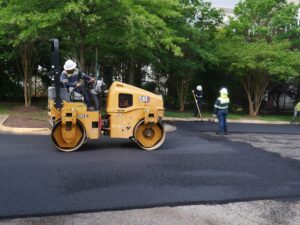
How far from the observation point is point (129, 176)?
25.8ft

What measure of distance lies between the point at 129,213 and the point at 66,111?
444 centimetres

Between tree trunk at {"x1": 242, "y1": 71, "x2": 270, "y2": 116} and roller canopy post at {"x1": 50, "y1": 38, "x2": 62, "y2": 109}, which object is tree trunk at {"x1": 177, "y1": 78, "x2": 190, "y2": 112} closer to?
tree trunk at {"x1": 242, "y1": 71, "x2": 270, "y2": 116}

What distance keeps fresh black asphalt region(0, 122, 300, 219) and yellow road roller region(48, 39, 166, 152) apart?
1.25ft

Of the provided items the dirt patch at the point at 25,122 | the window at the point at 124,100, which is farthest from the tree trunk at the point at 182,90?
the window at the point at 124,100

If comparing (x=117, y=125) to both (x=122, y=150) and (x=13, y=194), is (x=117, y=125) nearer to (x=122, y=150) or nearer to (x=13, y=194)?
(x=122, y=150)

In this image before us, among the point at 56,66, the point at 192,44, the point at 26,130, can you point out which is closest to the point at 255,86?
the point at 192,44

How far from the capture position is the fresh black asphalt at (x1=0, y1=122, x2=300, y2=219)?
251 inches

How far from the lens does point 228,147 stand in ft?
38.6

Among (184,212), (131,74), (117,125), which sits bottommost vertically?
(184,212)

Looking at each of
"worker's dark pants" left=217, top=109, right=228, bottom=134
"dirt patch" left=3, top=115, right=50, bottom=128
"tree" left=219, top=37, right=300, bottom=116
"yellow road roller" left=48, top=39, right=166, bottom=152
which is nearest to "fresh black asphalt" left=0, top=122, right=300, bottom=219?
"yellow road roller" left=48, top=39, right=166, bottom=152

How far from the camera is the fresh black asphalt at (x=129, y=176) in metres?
6.38

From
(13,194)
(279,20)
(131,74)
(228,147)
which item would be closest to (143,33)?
(228,147)

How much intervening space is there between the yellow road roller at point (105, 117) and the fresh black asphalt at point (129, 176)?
0.38 m

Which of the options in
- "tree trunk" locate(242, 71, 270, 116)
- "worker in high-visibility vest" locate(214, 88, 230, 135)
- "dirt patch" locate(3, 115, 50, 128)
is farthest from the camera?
"tree trunk" locate(242, 71, 270, 116)
